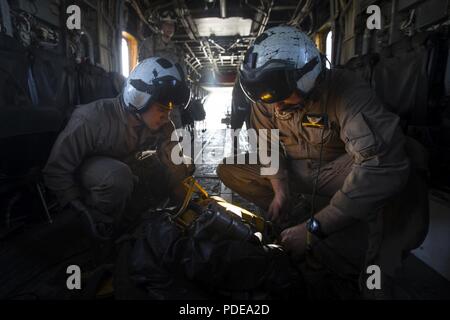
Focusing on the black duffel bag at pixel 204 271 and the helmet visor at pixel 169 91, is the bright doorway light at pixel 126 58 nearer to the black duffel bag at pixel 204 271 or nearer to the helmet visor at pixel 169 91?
the helmet visor at pixel 169 91

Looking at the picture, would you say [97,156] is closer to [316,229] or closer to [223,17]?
[316,229]

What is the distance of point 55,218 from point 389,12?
448 cm

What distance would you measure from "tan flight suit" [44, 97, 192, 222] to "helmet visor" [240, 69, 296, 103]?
1.06 metres

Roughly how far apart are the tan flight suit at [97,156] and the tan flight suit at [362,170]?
116cm

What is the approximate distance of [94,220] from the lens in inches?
70.8

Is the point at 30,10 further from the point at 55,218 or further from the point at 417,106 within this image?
the point at 417,106

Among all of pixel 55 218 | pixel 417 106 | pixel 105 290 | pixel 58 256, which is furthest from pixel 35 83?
pixel 417 106

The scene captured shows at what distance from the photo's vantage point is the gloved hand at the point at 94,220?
1769 mm

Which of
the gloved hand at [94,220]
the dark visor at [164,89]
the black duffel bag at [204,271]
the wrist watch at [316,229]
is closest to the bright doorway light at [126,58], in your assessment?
the dark visor at [164,89]

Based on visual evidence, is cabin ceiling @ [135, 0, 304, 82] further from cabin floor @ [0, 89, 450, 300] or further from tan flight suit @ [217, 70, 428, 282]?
cabin floor @ [0, 89, 450, 300]

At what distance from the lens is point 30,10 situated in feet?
9.70

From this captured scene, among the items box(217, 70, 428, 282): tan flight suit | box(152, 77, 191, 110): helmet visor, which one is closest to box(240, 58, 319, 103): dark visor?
box(217, 70, 428, 282): tan flight suit

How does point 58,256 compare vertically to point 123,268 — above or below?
below

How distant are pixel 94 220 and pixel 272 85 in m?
1.44
